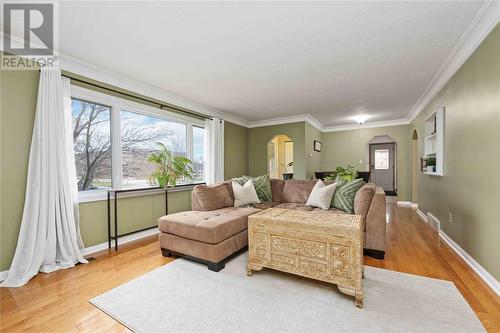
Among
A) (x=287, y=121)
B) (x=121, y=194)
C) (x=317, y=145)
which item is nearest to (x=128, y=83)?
(x=121, y=194)

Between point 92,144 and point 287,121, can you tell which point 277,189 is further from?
point 92,144

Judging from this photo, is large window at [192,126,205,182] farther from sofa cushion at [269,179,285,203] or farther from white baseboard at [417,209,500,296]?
white baseboard at [417,209,500,296]

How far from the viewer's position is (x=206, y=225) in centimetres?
246

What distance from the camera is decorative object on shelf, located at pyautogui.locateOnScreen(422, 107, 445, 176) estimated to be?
344cm

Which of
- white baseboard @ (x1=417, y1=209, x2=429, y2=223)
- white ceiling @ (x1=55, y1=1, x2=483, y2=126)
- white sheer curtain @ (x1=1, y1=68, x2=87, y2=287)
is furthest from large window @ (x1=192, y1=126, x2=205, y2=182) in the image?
white baseboard @ (x1=417, y1=209, x2=429, y2=223)

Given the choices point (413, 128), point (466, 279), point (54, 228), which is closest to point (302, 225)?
point (466, 279)

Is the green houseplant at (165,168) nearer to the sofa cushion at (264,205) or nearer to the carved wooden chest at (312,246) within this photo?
the sofa cushion at (264,205)

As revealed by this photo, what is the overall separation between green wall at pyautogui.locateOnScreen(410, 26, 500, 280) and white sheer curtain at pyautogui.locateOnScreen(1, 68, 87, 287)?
439cm

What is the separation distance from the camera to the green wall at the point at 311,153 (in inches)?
240

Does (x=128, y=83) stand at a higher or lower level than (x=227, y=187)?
higher

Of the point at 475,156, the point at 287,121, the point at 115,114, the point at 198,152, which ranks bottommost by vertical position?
the point at 475,156

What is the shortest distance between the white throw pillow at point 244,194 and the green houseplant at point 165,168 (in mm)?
988

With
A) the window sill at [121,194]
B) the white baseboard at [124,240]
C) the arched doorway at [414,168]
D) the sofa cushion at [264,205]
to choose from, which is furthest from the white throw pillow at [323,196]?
the arched doorway at [414,168]

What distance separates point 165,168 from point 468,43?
4274 mm
